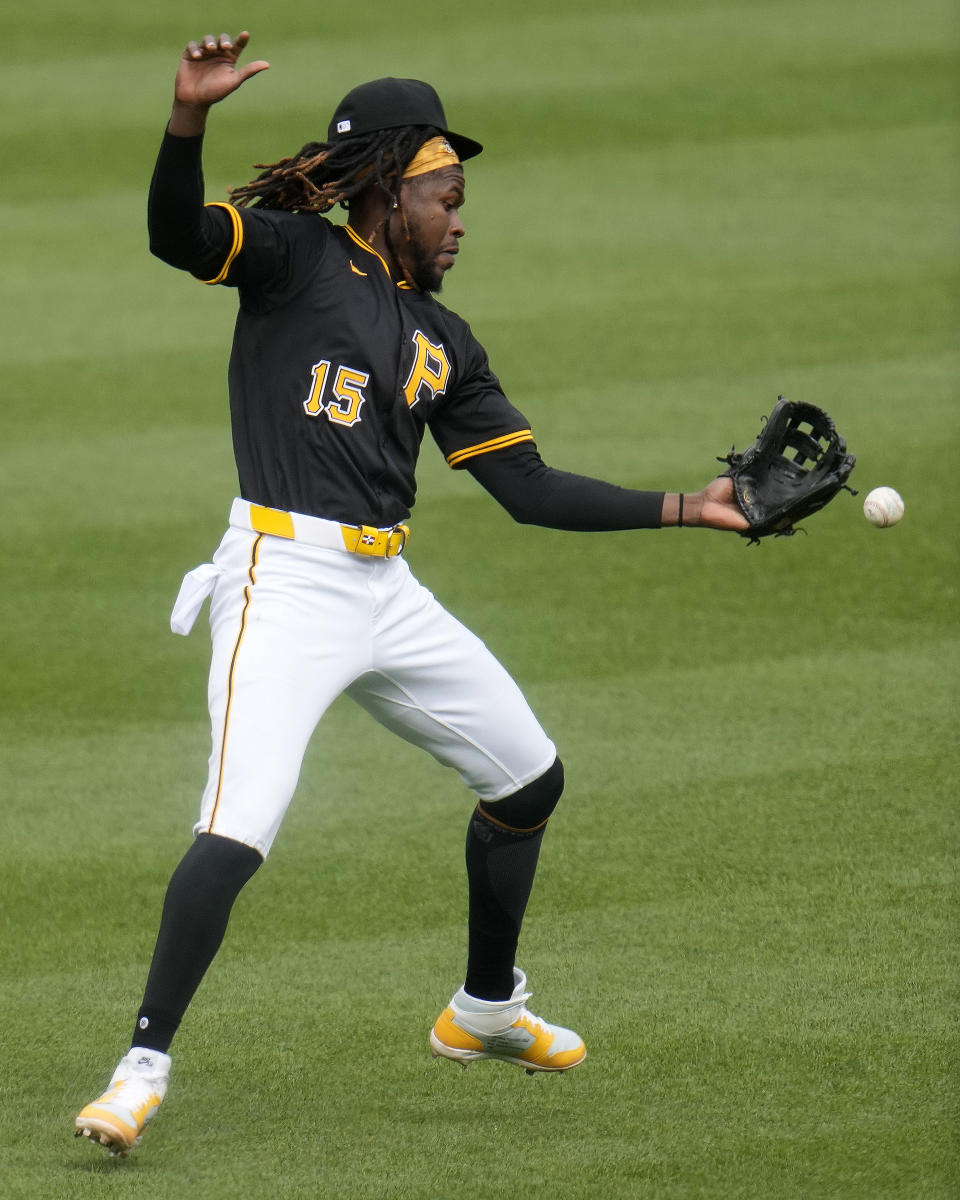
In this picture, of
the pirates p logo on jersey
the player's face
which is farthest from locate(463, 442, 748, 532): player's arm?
the player's face

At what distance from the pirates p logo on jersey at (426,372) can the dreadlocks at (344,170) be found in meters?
0.34

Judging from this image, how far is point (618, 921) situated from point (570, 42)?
11.3 metres

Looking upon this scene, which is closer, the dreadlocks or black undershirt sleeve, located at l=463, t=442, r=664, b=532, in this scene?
the dreadlocks

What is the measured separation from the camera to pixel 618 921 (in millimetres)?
4938

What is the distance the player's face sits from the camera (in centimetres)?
405

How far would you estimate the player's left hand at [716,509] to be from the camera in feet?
13.4

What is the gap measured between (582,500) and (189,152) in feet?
4.08

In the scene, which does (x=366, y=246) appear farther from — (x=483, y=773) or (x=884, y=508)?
(x=884, y=508)

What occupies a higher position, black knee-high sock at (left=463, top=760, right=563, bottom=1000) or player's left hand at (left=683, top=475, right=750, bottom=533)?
player's left hand at (left=683, top=475, right=750, bottom=533)

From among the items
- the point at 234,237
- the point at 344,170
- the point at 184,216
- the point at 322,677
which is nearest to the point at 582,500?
the point at 322,677

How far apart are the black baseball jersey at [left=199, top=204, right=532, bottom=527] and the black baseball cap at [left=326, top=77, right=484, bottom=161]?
0.84 ft

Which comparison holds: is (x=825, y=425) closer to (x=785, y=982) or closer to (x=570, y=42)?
(x=785, y=982)

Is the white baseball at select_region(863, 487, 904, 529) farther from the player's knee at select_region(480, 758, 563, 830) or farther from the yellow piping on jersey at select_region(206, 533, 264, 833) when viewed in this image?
the yellow piping on jersey at select_region(206, 533, 264, 833)

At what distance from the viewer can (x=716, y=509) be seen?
13.4 ft
